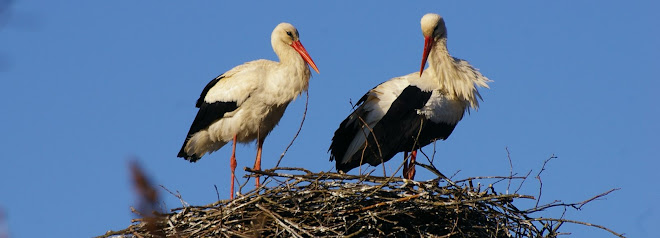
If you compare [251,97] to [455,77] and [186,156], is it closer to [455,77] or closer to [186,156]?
[186,156]

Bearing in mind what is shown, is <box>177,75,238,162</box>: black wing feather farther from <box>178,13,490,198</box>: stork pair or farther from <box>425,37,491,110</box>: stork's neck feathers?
<box>425,37,491,110</box>: stork's neck feathers

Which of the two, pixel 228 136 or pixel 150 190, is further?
pixel 228 136

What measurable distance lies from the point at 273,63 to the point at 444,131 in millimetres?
1583

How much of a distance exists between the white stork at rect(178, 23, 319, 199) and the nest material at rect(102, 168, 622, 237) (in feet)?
6.03

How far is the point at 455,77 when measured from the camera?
21.3ft

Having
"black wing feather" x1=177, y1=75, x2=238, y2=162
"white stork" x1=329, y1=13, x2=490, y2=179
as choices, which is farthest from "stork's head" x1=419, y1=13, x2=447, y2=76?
"black wing feather" x1=177, y1=75, x2=238, y2=162

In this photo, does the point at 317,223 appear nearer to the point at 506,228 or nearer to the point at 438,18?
the point at 506,228

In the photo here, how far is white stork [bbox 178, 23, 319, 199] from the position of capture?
6.46 meters

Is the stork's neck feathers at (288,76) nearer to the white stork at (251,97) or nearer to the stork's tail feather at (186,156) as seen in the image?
the white stork at (251,97)

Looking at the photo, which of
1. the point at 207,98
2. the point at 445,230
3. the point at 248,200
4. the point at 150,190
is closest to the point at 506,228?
the point at 445,230

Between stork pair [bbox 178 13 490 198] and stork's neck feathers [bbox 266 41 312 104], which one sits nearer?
stork pair [bbox 178 13 490 198]

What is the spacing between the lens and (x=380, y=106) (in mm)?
6355

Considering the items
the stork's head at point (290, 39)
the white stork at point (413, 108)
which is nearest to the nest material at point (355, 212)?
the white stork at point (413, 108)

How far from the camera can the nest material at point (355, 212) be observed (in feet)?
14.2
